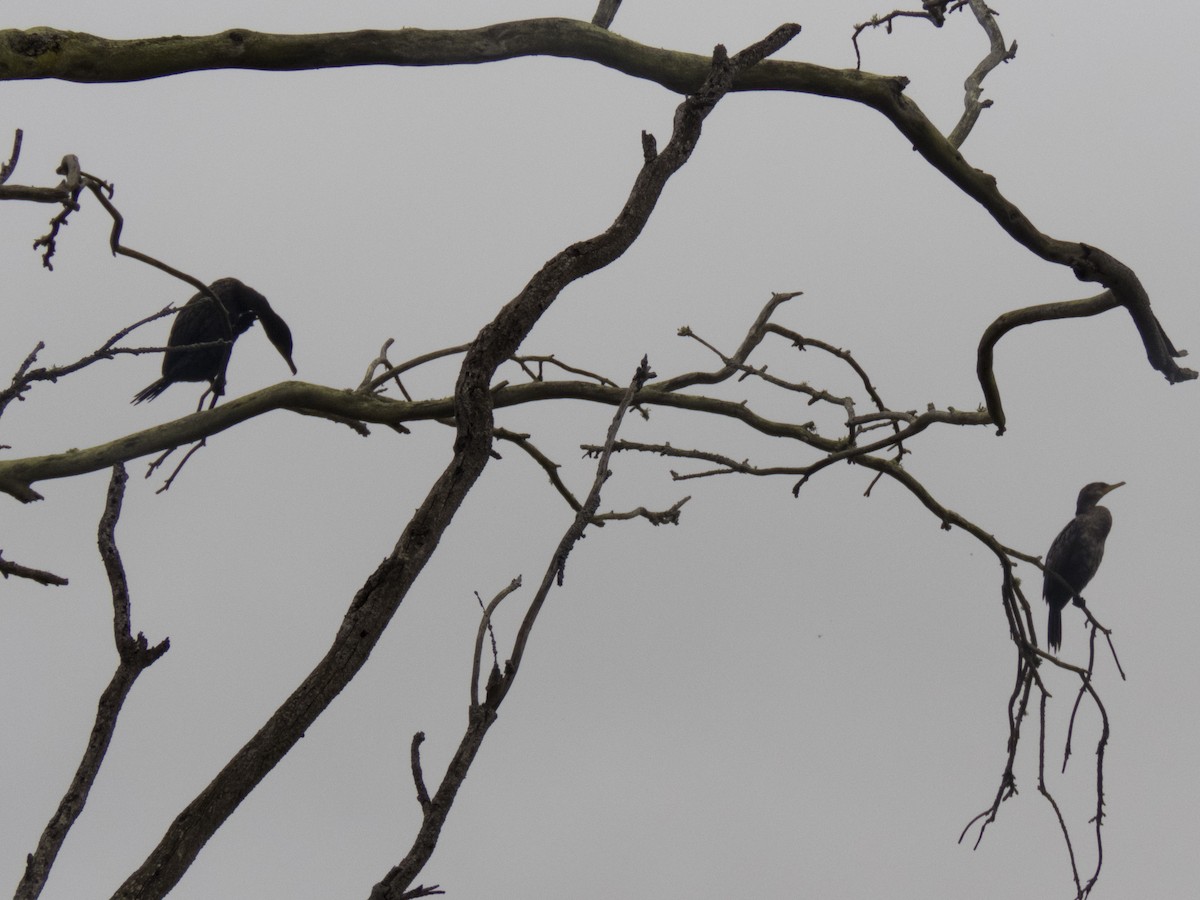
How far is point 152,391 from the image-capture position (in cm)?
661

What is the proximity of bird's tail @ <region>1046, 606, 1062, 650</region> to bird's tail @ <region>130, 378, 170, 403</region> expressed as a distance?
551cm

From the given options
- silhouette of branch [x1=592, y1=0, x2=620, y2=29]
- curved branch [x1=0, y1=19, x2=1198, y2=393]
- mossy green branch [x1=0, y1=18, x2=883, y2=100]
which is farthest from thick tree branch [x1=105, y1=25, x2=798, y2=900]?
silhouette of branch [x1=592, y1=0, x2=620, y2=29]

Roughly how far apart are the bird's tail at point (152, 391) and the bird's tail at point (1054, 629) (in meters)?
5.51

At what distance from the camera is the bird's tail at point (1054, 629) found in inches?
319

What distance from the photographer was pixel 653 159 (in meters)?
2.10

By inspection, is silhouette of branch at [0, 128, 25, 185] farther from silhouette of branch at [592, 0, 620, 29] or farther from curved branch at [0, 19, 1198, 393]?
silhouette of branch at [592, 0, 620, 29]

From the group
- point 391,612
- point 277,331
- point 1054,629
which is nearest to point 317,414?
point 391,612

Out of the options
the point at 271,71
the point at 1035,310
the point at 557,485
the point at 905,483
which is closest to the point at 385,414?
the point at 557,485

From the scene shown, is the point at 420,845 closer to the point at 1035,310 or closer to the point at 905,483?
the point at 1035,310

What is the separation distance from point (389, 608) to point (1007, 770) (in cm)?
236

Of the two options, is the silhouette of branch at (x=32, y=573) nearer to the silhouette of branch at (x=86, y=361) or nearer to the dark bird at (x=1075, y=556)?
the silhouette of branch at (x=86, y=361)

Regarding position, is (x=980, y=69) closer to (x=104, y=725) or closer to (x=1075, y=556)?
(x=104, y=725)

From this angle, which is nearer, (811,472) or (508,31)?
(508,31)

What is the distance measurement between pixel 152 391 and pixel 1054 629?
18.4ft
